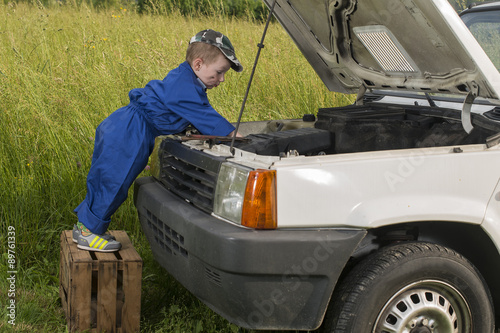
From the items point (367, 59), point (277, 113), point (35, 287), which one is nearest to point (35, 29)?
point (277, 113)

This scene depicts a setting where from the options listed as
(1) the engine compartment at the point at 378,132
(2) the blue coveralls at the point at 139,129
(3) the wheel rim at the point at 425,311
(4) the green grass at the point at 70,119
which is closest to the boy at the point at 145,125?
(2) the blue coveralls at the point at 139,129

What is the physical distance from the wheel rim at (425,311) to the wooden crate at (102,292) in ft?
4.44

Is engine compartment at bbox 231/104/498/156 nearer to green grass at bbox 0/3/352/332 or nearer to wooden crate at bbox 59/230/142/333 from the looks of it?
wooden crate at bbox 59/230/142/333

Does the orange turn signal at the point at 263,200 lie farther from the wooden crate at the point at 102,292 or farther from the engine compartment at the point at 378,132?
the wooden crate at the point at 102,292

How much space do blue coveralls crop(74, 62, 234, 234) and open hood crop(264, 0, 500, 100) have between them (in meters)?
0.90

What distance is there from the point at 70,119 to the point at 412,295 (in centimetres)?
333

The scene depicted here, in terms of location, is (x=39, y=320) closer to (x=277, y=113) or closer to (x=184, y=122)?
(x=184, y=122)

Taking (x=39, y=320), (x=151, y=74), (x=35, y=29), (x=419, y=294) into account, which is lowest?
(x=39, y=320)

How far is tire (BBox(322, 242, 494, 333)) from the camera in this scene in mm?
2359

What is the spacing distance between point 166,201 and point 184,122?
1.84ft

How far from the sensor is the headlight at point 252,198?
2.26 m

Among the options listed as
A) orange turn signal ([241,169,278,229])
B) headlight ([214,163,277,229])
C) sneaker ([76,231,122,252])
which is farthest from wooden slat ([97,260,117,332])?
orange turn signal ([241,169,278,229])

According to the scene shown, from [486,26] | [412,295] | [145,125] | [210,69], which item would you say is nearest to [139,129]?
[145,125]

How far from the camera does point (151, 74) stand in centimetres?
573
